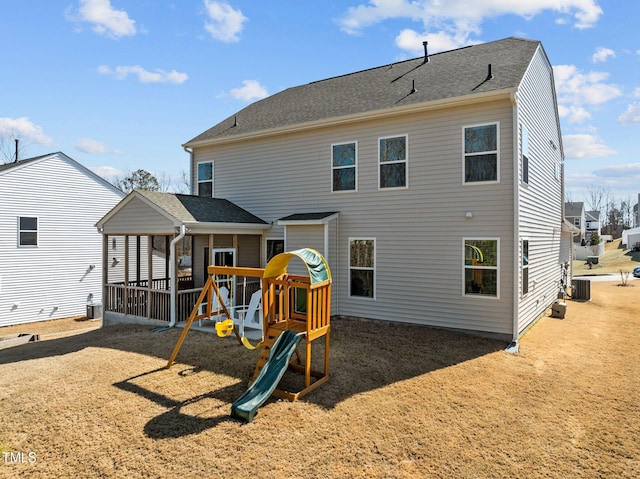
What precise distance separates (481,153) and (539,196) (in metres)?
3.76

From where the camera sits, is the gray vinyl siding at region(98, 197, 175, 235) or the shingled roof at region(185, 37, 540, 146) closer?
the shingled roof at region(185, 37, 540, 146)

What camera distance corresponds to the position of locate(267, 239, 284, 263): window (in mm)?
12961

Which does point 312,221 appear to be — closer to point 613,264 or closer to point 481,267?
point 481,267

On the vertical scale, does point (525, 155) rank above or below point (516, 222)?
above

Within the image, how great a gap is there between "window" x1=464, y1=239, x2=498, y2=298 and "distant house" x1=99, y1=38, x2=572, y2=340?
3 cm

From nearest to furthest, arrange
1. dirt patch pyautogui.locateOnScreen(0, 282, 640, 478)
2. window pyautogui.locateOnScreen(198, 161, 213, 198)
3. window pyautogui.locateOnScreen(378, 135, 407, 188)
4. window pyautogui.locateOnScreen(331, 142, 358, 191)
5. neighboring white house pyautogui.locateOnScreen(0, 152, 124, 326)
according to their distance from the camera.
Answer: dirt patch pyautogui.locateOnScreen(0, 282, 640, 478)
window pyautogui.locateOnScreen(378, 135, 407, 188)
window pyautogui.locateOnScreen(331, 142, 358, 191)
window pyautogui.locateOnScreen(198, 161, 213, 198)
neighboring white house pyautogui.locateOnScreen(0, 152, 124, 326)

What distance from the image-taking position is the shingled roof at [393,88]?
9.96 m

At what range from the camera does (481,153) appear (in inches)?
371

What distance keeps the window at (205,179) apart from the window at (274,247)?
3218 mm

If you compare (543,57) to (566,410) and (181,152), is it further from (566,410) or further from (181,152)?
(181,152)

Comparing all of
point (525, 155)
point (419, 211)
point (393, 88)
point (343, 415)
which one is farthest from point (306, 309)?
point (393, 88)

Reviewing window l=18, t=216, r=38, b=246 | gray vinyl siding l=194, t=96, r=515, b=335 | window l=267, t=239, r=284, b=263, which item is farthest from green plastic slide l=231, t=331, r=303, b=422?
window l=18, t=216, r=38, b=246

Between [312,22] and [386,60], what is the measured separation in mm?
3539

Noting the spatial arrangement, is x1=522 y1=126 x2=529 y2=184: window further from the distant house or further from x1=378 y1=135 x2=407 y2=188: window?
x1=378 y1=135 x2=407 y2=188: window
